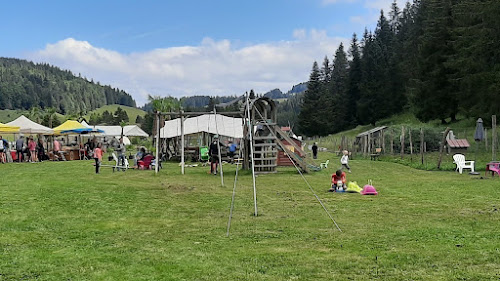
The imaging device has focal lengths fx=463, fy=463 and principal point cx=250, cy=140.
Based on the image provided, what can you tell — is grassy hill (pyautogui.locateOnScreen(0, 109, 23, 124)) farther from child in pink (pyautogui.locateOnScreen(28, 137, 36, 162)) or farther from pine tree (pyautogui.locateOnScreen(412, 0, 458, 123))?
pine tree (pyautogui.locateOnScreen(412, 0, 458, 123))

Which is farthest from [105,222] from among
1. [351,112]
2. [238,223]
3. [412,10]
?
[412,10]

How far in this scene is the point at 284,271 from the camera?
6.04 m

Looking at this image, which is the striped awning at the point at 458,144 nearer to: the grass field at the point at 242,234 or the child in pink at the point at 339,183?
the grass field at the point at 242,234

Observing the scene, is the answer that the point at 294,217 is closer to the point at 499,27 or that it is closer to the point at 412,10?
the point at 499,27

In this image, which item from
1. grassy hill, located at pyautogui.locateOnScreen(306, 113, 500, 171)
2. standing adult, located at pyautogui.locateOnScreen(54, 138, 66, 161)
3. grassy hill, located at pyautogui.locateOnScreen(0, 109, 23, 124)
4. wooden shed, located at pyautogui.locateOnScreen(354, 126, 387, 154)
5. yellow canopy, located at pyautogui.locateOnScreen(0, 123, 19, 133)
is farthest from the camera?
grassy hill, located at pyautogui.locateOnScreen(0, 109, 23, 124)

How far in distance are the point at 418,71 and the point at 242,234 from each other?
4625 centimetres

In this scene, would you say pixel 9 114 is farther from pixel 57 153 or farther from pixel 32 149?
pixel 32 149

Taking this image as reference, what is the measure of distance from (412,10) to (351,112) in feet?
77.2

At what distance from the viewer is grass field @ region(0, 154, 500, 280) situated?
6074mm

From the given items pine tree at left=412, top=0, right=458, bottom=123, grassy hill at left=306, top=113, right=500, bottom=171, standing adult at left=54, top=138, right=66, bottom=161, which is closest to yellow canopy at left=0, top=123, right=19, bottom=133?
standing adult at left=54, top=138, right=66, bottom=161

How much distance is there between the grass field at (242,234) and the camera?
607 centimetres

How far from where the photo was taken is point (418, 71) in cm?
4981

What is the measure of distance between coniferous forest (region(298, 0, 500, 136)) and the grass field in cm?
1805

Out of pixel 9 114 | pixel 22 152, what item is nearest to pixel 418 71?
pixel 22 152
